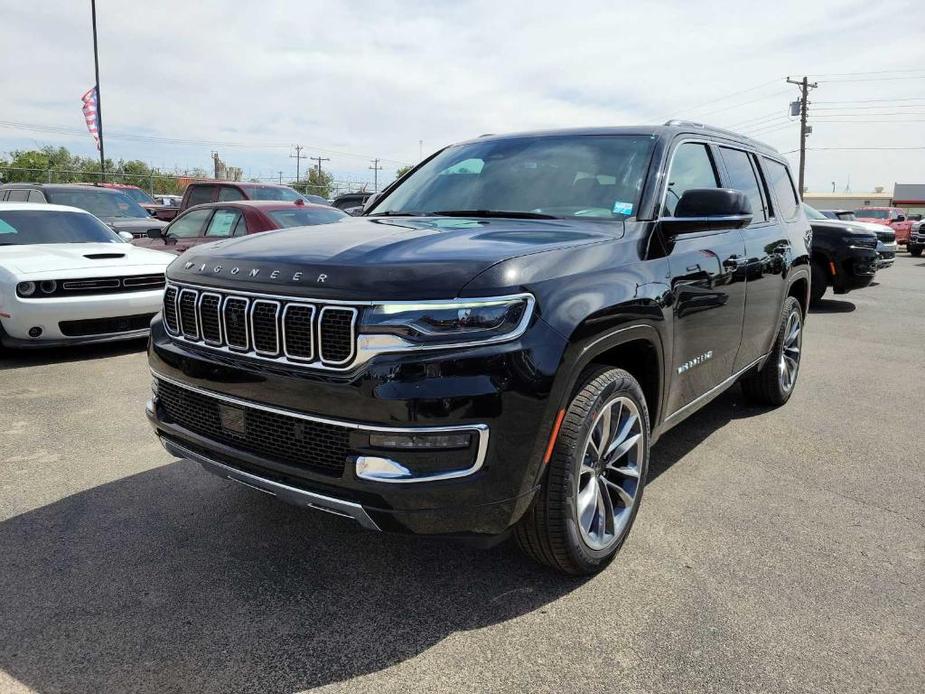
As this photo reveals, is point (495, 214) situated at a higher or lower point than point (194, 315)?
higher

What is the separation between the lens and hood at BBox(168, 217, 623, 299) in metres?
2.35

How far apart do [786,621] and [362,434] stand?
1703mm

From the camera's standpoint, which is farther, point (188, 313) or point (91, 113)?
point (91, 113)

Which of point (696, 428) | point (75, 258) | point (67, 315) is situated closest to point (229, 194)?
point (75, 258)

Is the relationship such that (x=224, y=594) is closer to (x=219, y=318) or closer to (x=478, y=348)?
(x=219, y=318)

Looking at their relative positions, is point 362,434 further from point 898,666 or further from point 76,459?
point 76,459

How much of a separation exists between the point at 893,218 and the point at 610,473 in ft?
118

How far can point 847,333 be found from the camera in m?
9.03

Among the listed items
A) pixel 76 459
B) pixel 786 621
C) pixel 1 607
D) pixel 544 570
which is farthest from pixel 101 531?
pixel 786 621

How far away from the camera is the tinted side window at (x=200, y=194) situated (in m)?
12.2

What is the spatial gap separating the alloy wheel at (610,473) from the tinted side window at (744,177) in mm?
1941

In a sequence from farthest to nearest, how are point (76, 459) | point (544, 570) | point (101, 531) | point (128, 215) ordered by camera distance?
point (128, 215) < point (76, 459) < point (101, 531) < point (544, 570)

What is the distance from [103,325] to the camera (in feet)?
22.2

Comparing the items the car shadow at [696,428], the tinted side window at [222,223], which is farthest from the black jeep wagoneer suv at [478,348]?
the tinted side window at [222,223]
